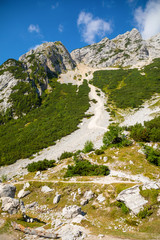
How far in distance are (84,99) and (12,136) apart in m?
39.7

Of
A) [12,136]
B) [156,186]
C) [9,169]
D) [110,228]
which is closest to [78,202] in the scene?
[110,228]

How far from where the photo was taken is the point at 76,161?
760 inches

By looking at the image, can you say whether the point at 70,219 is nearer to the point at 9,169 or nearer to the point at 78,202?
the point at 78,202

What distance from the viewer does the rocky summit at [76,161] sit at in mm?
8695

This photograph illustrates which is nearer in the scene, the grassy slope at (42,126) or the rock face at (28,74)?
the grassy slope at (42,126)

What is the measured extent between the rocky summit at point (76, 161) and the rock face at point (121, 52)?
55.8 m

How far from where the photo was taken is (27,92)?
63156 mm

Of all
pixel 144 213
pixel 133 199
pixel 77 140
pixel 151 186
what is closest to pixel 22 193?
pixel 133 199

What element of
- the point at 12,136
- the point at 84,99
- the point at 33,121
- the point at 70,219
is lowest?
the point at 70,219

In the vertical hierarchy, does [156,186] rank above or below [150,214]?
above

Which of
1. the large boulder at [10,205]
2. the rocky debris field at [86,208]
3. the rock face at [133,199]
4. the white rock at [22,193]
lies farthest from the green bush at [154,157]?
the white rock at [22,193]

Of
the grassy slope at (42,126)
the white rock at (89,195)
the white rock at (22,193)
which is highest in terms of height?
the grassy slope at (42,126)

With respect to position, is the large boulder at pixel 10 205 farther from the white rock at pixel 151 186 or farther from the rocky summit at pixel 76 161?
the white rock at pixel 151 186

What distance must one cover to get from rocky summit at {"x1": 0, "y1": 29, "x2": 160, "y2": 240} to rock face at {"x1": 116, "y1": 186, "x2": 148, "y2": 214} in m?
0.07
